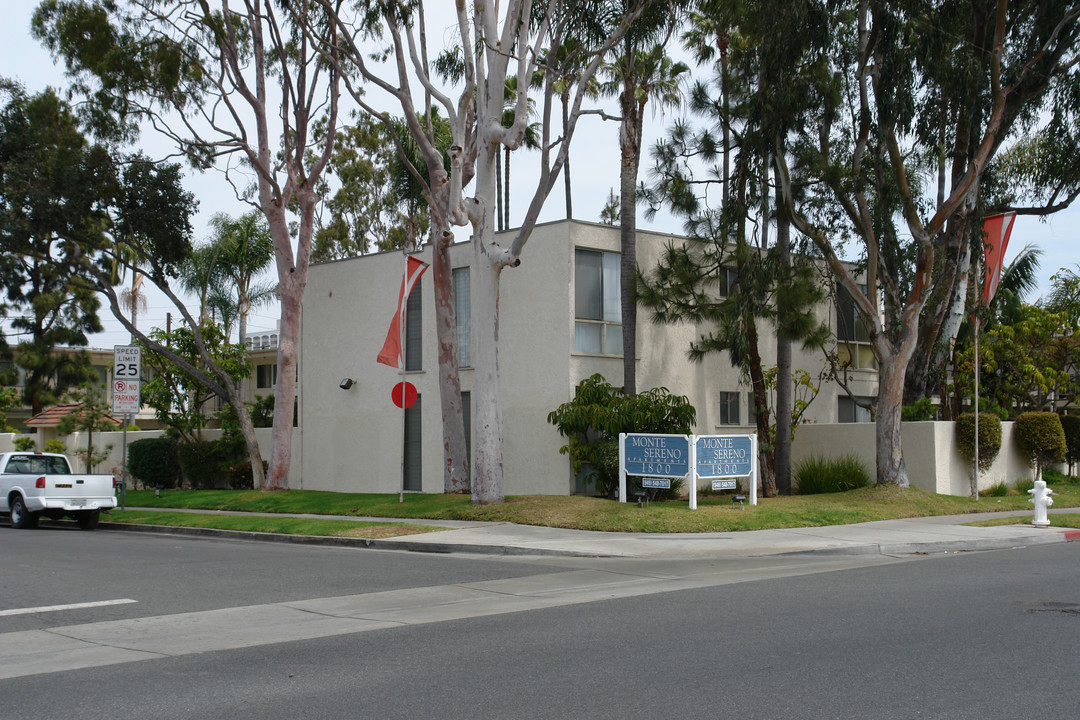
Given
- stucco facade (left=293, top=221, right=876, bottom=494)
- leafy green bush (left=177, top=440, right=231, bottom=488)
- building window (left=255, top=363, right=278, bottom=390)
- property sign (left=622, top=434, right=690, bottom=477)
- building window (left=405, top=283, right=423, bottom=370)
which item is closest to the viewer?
property sign (left=622, top=434, right=690, bottom=477)

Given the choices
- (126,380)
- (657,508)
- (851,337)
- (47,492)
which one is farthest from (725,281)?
(47,492)

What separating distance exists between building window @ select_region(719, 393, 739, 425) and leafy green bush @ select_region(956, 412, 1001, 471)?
5521mm

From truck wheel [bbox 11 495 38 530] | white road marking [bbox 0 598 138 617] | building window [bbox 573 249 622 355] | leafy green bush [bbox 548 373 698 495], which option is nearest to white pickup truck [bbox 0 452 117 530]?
truck wheel [bbox 11 495 38 530]

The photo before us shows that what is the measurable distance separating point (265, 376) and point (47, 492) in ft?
96.6

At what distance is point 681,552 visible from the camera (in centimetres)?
1452

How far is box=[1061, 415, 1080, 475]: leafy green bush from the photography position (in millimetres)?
26172

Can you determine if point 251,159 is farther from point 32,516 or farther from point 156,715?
point 156,715

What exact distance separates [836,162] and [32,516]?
63.4 feet

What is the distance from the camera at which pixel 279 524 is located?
19344 millimetres

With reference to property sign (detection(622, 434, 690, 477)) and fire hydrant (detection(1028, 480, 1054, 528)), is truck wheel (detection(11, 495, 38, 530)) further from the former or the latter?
fire hydrant (detection(1028, 480, 1054, 528))

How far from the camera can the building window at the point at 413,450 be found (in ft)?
82.8

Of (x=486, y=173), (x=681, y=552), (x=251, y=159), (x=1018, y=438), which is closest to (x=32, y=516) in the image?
(x=251, y=159)

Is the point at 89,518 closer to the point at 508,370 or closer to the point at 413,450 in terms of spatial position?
the point at 413,450

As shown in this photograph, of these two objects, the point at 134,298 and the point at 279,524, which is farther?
the point at 134,298
